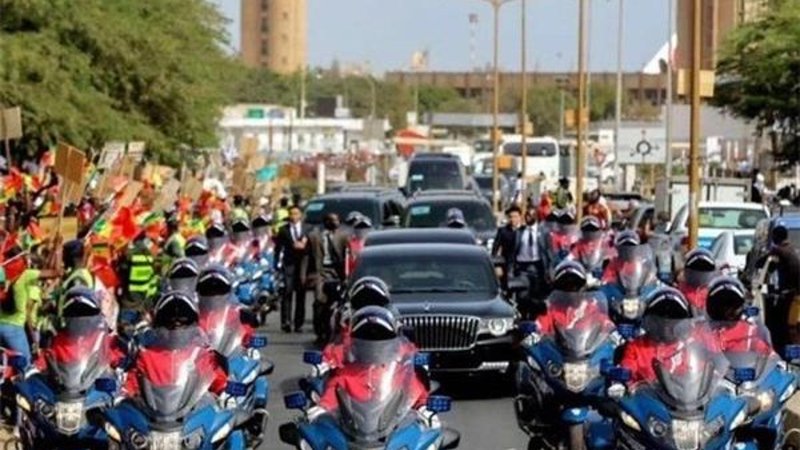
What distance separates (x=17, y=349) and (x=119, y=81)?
4319cm

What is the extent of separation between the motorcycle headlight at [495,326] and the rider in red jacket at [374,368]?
9.17 metres

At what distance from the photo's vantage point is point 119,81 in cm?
6103

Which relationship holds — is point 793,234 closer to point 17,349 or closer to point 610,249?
point 610,249

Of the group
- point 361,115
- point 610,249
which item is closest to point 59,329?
point 610,249

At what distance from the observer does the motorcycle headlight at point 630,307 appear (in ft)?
80.2

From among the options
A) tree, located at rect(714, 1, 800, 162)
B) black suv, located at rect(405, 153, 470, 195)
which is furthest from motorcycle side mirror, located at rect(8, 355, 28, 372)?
black suv, located at rect(405, 153, 470, 195)

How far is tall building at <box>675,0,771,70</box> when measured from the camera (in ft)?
203

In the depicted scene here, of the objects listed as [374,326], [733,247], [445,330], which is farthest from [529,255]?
[374,326]

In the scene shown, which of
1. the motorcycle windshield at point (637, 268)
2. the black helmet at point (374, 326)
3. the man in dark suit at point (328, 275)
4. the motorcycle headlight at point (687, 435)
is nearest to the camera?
the motorcycle headlight at point (687, 435)

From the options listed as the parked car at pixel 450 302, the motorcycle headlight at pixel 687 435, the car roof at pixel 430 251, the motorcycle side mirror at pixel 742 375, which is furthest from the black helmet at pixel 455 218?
the motorcycle headlight at pixel 687 435

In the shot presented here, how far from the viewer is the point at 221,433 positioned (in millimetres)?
13273

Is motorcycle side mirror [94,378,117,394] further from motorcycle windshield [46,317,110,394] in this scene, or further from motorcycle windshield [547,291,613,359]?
motorcycle windshield [547,291,613,359]

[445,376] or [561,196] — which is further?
[561,196]

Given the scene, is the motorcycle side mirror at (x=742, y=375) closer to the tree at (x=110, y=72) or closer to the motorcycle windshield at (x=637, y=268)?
the motorcycle windshield at (x=637, y=268)
